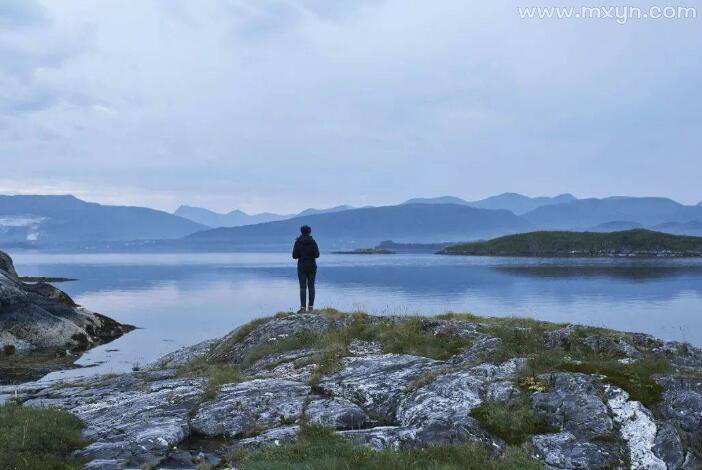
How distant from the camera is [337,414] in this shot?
1433 centimetres

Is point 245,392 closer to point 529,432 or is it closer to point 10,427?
point 10,427

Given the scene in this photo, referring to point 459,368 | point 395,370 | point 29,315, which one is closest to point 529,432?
point 459,368

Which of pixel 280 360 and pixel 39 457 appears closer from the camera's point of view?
pixel 39 457

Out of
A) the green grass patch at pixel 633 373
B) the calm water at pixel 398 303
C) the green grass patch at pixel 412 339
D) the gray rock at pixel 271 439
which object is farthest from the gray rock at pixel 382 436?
the calm water at pixel 398 303

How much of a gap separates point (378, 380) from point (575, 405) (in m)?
5.42

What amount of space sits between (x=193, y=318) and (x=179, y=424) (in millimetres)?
48880

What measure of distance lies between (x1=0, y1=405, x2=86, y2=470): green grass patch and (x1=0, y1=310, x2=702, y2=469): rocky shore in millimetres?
444

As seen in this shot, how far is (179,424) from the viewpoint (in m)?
14.4

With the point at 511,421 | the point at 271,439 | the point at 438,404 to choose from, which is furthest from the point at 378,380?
the point at 511,421

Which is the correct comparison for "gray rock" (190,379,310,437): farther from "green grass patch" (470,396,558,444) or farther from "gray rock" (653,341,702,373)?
"gray rock" (653,341,702,373)

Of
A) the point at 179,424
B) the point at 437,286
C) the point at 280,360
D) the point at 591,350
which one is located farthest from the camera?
the point at 437,286

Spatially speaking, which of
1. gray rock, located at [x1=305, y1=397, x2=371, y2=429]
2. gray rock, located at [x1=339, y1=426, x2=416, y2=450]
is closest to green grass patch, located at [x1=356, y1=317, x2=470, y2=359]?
gray rock, located at [x1=305, y1=397, x2=371, y2=429]

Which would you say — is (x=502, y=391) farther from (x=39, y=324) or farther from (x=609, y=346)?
(x=39, y=324)

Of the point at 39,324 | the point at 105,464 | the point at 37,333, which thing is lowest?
the point at 37,333
